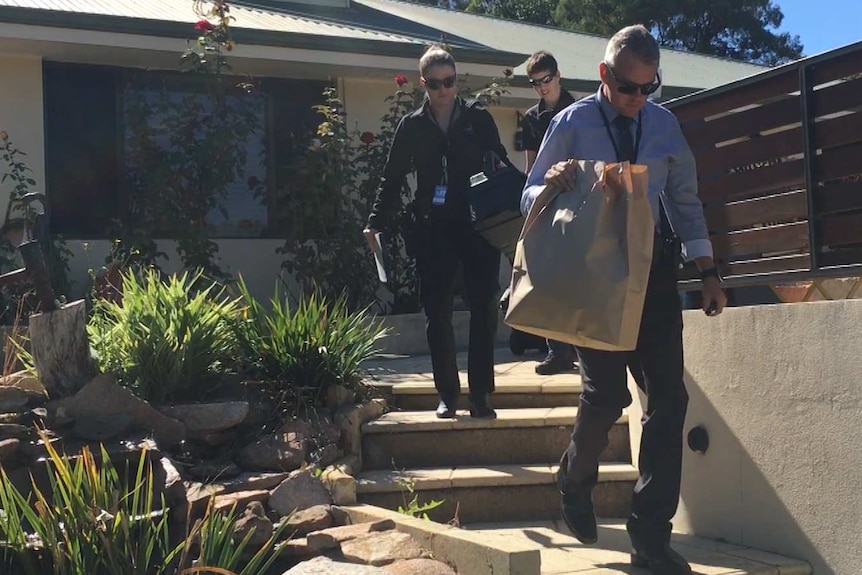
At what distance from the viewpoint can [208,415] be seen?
448cm

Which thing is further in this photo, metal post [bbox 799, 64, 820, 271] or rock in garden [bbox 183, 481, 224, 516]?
metal post [bbox 799, 64, 820, 271]

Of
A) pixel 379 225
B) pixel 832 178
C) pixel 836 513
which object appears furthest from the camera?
pixel 379 225

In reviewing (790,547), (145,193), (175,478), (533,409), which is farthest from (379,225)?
(145,193)

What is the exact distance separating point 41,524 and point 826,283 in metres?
4.22

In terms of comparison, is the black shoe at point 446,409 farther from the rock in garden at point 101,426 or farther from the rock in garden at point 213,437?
the rock in garden at point 101,426

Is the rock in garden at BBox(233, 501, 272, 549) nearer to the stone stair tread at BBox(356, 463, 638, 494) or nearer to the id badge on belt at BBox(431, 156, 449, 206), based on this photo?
the stone stair tread at BBox(356, 463, 638, 494)

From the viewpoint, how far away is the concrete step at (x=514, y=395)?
527 centimetres

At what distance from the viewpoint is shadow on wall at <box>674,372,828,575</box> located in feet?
13.0

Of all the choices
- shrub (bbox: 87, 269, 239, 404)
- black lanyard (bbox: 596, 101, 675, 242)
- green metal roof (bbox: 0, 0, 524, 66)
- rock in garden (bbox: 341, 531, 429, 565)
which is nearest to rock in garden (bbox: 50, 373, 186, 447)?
shrub (bbox: 87, 269, 239, 404)

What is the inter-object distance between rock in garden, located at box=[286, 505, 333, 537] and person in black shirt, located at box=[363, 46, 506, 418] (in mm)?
1235

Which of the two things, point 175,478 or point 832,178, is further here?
point 832,178

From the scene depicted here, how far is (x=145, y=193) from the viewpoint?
8.14 m

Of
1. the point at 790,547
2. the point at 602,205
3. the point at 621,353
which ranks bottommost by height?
the point at 790,547

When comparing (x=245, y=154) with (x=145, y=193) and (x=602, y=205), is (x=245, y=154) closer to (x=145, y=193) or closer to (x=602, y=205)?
(x=145, y=193)
